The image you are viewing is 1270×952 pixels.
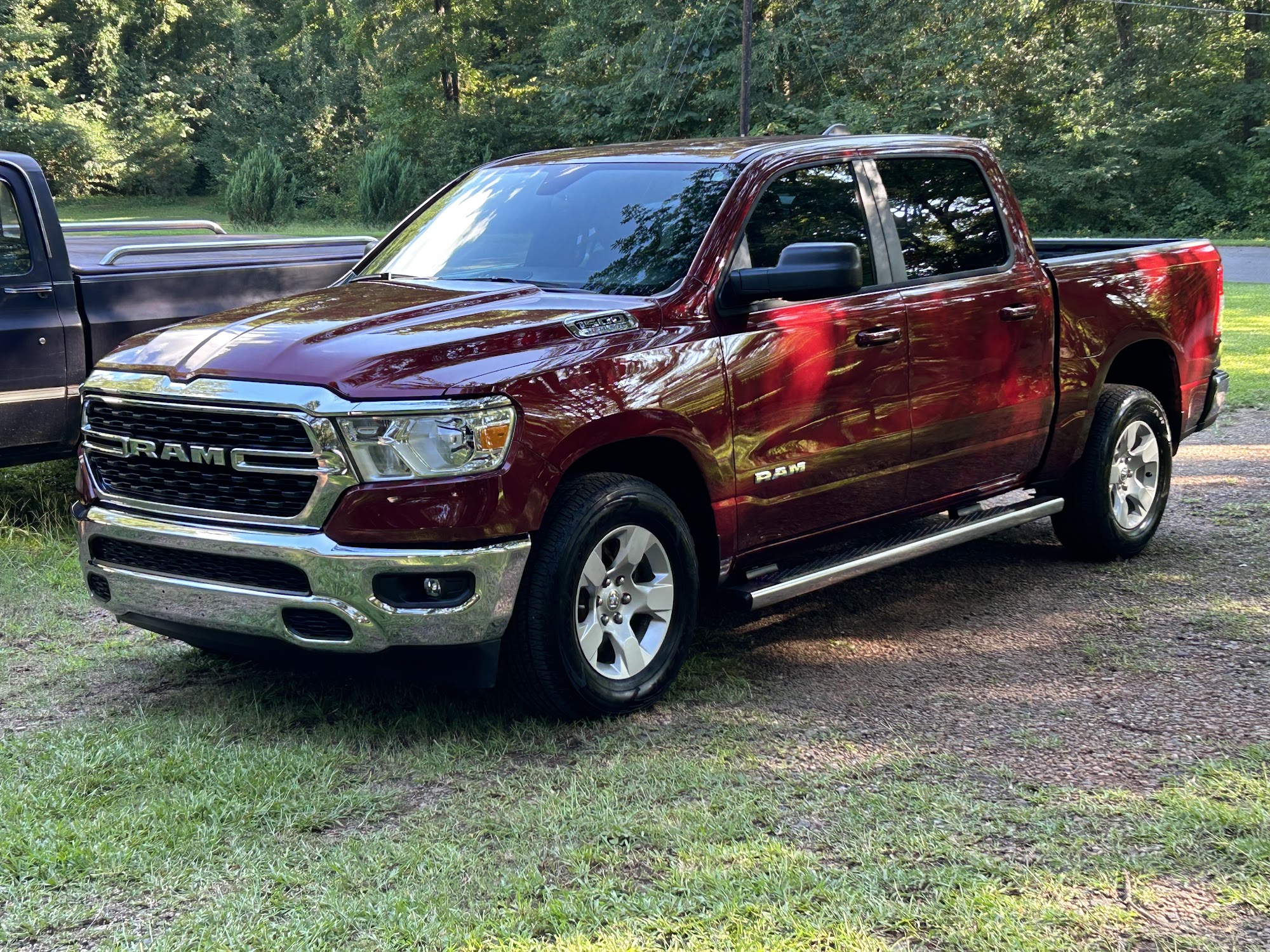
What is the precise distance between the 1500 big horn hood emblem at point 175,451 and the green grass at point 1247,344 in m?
9.72

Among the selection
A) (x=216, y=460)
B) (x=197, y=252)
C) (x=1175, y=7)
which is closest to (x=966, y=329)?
(x=216, y=460)

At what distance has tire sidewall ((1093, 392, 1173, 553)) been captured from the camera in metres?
6.44

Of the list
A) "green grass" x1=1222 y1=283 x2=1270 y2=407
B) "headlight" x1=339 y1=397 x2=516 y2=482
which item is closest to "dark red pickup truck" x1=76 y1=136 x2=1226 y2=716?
"headlight" x1=339 y1=397 x2=516 y2=482

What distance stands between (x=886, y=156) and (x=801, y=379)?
128 centimetres

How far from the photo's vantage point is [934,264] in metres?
5.66

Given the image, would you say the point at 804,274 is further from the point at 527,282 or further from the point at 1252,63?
the point at 1252,63

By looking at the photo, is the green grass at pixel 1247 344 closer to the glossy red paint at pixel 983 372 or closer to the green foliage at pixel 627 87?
the glossy red paint at pixel 983 372

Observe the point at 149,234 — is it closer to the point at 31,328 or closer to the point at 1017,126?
the point at 31,328

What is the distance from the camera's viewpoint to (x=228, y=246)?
8.50 meters

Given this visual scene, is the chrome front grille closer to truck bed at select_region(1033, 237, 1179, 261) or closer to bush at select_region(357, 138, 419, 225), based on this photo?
truck bed at select_region(1033, 237, 1179, 261)

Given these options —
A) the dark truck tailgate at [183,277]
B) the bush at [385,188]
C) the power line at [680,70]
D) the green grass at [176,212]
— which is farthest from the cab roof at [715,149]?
the bush at [385,188]

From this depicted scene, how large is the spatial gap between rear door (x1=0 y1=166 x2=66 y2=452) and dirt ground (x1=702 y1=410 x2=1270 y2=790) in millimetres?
3762

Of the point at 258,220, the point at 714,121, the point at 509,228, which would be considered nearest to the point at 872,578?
the point at 509,228

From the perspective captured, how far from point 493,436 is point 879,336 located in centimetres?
185
